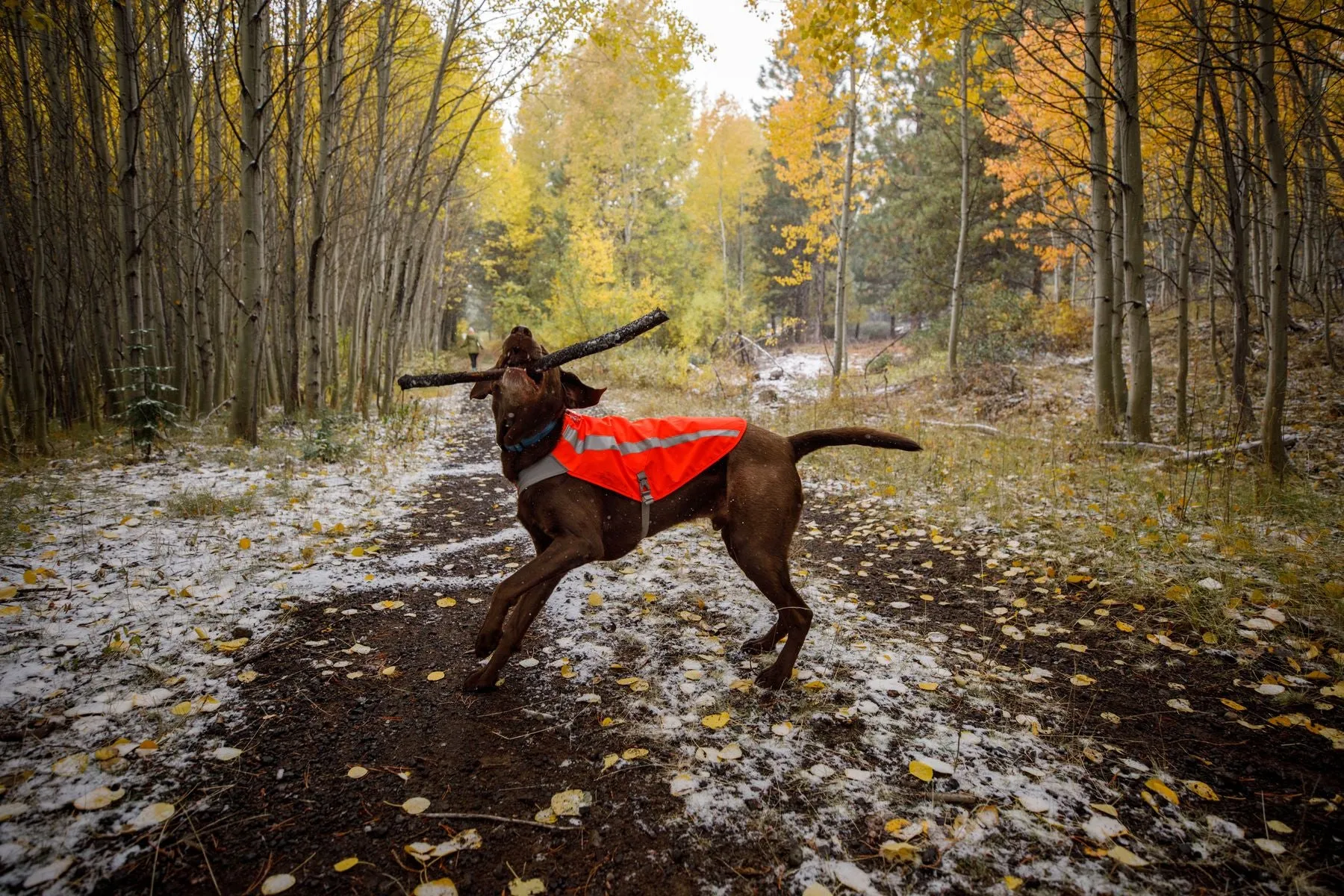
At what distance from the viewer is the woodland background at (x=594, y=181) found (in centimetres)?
624

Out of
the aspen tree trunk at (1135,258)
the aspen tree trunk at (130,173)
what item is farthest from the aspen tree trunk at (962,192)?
the aspen tree trunk at (130,173)

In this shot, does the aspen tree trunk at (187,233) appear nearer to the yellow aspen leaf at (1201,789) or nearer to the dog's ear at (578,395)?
the dog's ear at (578,395)

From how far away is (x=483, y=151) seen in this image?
47.5ft

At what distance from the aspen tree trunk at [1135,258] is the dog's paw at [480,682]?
25.4 feet

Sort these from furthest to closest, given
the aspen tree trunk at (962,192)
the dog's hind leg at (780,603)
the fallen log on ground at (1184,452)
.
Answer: the aspen tree trunk at (962,192), the fallen log on ground at (1184,452), the dog's hind leg at (780,603)

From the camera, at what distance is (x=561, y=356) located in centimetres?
273

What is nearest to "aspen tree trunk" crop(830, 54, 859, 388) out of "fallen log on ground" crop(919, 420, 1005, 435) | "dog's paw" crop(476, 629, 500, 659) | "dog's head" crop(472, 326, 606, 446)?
"fallen log on ground" crop(919, 420, 1005, 435)

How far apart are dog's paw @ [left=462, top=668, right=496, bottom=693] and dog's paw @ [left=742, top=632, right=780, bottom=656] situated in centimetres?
138

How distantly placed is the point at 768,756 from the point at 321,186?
8992mm

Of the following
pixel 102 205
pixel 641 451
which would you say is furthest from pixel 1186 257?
pixel 102 205

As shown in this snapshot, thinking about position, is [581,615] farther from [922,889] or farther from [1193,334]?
[1193,334]

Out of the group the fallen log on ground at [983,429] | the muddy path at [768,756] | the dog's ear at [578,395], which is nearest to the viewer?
the muddy path at [768,756]

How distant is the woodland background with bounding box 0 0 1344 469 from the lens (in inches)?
246

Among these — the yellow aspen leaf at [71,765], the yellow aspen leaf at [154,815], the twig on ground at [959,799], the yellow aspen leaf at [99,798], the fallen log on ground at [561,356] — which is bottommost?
the twig on ground at [959,799]
